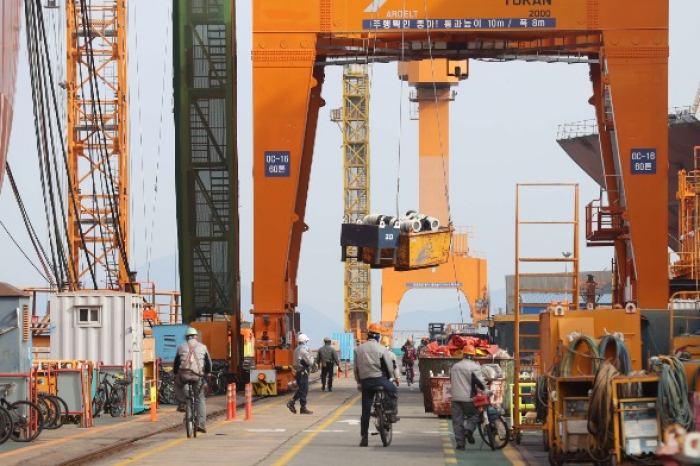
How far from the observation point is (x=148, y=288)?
214ft

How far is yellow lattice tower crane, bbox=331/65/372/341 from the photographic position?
12850cm

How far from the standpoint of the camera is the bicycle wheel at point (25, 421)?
22844 millimetres

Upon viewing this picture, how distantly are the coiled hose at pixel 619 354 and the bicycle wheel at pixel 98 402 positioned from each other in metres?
13.0

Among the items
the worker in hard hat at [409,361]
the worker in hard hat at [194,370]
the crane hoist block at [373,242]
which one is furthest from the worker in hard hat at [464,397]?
the worker in hard hat at [409,361]

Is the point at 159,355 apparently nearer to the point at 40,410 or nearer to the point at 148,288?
the point at 40,410

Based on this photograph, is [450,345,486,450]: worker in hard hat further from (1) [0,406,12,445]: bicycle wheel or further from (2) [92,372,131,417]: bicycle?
(2) [92,372,131,417]: bicycle

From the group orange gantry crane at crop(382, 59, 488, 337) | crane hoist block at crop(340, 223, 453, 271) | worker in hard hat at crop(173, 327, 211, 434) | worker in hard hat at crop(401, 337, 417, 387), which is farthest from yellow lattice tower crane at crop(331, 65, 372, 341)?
worker in hard hat at crop(173, 327, 211, 434)

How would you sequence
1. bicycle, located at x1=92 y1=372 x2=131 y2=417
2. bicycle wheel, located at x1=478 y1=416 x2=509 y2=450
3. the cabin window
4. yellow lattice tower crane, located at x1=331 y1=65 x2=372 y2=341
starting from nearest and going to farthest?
bicycle wheel, located at x1=478 y1=416 x2=509 y2=450
bicycle, located at x1=92 y1=372 x2=131 y2=417
the cabin window
yellow lattice tower crane, located at x1=331 y1=65 x2=372 y2=341

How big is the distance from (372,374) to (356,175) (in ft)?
353

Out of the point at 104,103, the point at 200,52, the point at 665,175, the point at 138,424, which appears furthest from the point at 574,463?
the point at 104,103

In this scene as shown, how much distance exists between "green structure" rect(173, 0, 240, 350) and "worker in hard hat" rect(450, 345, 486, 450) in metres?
22.6

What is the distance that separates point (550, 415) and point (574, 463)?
1.10 meters

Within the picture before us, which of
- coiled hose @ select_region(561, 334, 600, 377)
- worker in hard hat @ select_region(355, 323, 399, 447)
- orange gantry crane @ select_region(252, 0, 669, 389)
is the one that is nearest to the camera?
coiled hose @ select_region(561, 334, 600, 377)

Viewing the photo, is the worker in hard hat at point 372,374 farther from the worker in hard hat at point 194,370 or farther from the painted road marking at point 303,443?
the worker in hard hat at point 194,370
